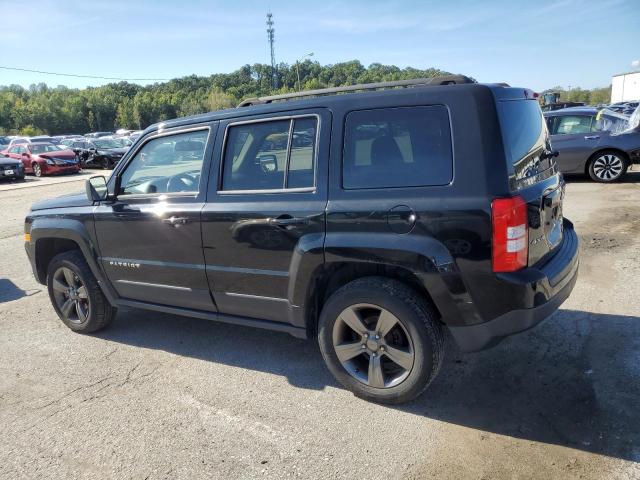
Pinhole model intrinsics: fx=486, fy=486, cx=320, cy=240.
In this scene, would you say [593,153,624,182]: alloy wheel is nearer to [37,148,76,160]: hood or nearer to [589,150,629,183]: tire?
[589,150,629,183]: tire

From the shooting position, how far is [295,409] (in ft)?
10.5

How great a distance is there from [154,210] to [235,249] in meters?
0.83

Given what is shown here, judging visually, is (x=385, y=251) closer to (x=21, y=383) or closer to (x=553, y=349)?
(x=553, y=349)

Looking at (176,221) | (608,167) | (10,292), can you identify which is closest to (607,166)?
(608,167)

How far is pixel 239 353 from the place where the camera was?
4059 mm

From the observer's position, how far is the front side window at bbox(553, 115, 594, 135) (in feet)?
35.9

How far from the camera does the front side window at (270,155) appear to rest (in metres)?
3.25

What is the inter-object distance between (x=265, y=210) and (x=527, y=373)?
216 centimetres

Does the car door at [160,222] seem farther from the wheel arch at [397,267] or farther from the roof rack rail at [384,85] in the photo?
the wheel arch at [397,267]

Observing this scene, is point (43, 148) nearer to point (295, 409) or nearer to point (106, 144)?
point (106, 144)

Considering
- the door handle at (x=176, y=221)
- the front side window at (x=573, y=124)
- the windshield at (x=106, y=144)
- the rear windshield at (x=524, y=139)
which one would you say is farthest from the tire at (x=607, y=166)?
the windshield at (x=106, y=144)

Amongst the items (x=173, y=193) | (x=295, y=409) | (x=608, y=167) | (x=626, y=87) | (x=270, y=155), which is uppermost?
(x=626, y=87)

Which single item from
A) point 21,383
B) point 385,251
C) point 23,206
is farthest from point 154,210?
point 23,206

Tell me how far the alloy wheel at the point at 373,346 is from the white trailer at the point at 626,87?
145 feet
